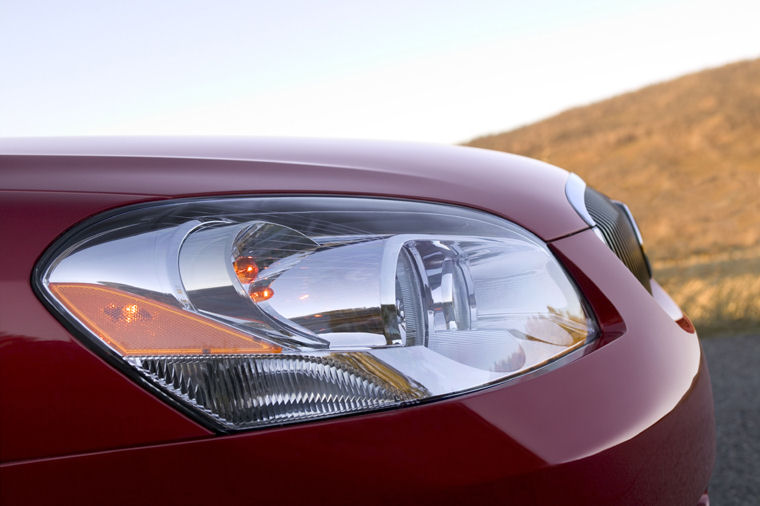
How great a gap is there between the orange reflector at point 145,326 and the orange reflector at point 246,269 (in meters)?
0.08

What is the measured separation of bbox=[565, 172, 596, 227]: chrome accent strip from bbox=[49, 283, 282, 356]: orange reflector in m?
0.66

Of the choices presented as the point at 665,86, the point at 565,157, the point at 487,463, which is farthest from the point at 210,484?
the point at 665,86

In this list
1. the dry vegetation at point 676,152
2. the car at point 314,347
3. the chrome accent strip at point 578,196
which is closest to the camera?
the car at point 314,347

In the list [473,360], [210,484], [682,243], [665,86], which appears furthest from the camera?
[665,86]

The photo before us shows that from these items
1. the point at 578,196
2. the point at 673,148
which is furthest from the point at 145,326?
the point at 673,148

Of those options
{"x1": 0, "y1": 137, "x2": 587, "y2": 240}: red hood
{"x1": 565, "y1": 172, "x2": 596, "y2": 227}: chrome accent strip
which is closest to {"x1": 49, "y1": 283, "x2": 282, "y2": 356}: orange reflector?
{"x1": 0, "y1": 137, "x2": 587, "y2": 240}: red hood

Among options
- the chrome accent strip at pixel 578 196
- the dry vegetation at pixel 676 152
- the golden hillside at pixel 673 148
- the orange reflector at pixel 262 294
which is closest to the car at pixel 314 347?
the orange reflector at pixel 262 294

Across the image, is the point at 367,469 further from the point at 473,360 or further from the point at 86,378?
the point at 86,378

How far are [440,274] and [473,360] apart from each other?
0.48 feet

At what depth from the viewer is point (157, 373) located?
35.8 inches

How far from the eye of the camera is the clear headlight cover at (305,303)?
92cm

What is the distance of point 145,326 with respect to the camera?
0.93 metres

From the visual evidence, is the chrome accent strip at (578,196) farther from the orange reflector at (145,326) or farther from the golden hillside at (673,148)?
the golden hillside at (673,148)

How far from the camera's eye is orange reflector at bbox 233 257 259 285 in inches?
38.8
